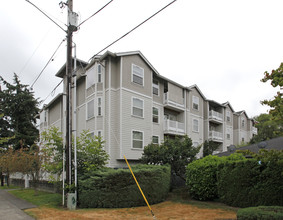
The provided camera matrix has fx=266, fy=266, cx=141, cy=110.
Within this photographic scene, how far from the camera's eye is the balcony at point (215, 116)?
32.1m

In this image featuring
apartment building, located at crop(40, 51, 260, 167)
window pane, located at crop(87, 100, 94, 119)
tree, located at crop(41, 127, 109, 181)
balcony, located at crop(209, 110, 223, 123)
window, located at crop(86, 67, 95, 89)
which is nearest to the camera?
tree, located at crop(41, 127, 109, 181)

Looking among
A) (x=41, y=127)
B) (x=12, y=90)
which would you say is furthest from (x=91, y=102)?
(x=12, y=90)

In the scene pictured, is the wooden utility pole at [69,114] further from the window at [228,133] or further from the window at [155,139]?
the window at [228,133]

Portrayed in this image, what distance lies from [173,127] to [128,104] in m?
6.21

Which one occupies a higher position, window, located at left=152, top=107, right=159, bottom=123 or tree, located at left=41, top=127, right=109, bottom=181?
window, located at left=152, top=107, right=159, bottom=123

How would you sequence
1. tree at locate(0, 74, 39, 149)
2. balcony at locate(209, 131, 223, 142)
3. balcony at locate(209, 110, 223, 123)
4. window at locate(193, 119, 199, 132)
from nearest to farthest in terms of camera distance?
window at locate(193, 119, 199, 132)
balcony at locate(209, 131, 223, 142)
balcony at locate(209, 110, 223, 123)
tree at locate(0, 74, 39, 149)

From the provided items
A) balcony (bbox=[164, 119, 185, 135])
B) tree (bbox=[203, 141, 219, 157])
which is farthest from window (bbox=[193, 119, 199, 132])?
balcony (bbox=[164, 119, 185, 135])

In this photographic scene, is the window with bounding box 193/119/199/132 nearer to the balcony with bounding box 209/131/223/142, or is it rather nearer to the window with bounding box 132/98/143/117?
the balcony with bounding box 209/131/223/142

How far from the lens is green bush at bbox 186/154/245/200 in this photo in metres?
13.8

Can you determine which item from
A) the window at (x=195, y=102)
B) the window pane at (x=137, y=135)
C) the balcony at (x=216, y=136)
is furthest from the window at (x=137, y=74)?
the balcony at (x=216, y=136)

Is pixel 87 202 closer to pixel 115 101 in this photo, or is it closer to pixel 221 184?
pixel 221 184

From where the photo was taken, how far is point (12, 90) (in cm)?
3728

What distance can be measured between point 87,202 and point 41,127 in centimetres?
2408

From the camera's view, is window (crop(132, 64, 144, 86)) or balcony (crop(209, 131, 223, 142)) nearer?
window (crop(132, 64, 144, 86))
